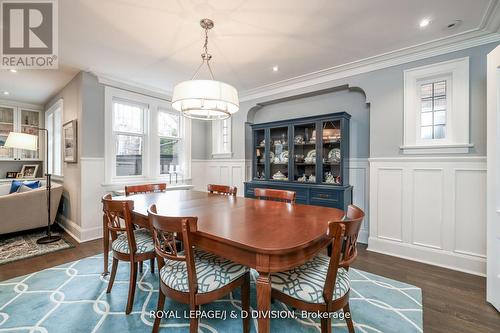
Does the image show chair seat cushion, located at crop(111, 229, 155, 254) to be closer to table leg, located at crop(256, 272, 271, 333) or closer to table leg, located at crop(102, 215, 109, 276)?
table leg, located at crop(102, 215, 109, 276)

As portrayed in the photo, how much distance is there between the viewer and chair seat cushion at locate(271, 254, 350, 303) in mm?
1242

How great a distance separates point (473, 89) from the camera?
242 centimetres

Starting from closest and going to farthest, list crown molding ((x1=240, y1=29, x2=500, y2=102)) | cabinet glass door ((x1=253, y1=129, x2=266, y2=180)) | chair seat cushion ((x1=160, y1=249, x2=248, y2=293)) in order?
chair seat cushion ((x1=160, y1=249, x2=248, y2=293))
crown molding ((x1=240, y1=29, x2=500, y2=102))
cabinet glass door ((x1=253, y1=129, x2=266, y2=180))

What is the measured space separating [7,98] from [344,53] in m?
6.79

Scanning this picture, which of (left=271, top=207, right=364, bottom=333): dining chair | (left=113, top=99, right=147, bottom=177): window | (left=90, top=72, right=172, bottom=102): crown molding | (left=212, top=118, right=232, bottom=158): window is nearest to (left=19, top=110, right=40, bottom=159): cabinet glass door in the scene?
(left=113, top=99, right=147, bottom=177): window

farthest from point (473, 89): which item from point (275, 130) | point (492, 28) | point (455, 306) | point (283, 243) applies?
point (283, 243)

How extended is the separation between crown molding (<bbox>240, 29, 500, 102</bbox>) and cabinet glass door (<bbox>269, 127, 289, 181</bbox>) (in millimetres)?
759

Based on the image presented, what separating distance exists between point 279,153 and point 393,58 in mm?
2072

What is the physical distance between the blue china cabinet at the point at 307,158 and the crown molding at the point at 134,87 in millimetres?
1894

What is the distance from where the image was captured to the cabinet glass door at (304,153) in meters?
3.57

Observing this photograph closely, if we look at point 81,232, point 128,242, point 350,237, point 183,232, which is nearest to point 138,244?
point 128,242

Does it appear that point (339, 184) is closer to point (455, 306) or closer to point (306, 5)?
point (455, 306)

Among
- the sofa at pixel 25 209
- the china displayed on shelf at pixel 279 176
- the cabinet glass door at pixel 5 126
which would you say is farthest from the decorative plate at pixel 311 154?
the cabinet glass door at pixel 5 126

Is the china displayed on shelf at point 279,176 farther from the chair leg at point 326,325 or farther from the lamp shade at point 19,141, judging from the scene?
the lamp shade at point 19,141
